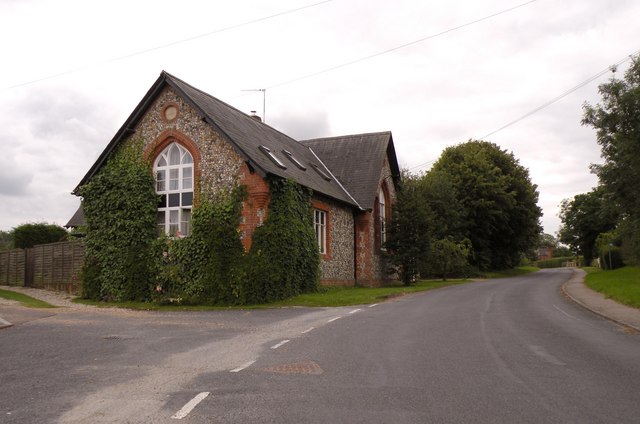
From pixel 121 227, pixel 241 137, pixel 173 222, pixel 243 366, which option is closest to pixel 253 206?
pixel 241 137

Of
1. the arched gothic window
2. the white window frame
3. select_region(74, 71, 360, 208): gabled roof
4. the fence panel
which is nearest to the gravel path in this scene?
the fence panel

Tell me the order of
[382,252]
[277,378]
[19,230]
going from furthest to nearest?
1. [19,230]
2. [382,252]
3. [277,378]

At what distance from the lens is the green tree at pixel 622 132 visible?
730 inches

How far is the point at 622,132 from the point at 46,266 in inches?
1018

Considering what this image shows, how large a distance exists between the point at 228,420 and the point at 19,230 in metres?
37.2

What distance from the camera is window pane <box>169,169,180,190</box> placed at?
22.7 metres

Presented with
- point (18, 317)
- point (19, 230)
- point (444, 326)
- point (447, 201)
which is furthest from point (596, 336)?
point (19, 230)

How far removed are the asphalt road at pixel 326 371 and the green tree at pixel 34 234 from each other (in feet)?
86.2

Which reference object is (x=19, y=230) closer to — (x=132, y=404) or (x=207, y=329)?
(x=207, y=329)

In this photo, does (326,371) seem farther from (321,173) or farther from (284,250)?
(321,173)

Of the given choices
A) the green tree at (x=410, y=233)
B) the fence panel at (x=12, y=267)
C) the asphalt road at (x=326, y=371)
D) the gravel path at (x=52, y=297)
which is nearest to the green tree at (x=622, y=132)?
the asphalt road at (x=326, y=371)

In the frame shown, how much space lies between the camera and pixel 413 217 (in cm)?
3109

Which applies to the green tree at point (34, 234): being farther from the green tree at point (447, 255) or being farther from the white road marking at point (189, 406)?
the white road marking at point (189, 406)

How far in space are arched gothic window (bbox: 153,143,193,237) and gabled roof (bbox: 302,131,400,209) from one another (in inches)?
413
